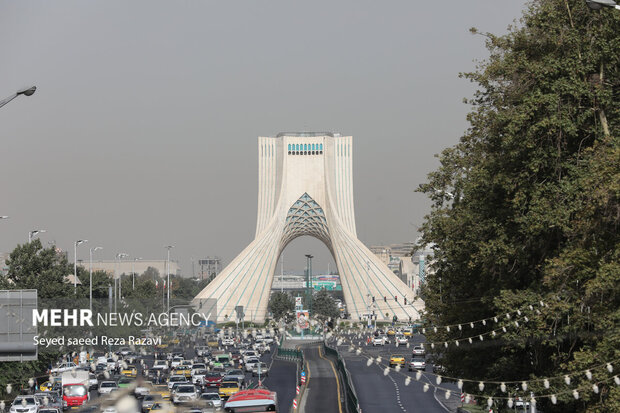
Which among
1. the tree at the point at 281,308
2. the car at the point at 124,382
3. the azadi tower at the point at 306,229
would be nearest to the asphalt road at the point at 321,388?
the car at the point at 124,382

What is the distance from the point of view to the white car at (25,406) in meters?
36.9

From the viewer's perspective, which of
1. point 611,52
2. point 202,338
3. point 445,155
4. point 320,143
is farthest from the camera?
point 320,143

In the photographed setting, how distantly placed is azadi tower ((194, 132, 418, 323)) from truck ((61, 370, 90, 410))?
88001 millimetres

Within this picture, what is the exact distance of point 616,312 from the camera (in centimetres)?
2125

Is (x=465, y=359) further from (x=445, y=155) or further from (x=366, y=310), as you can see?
(x=366, y=310)

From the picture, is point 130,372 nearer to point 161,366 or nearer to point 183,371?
point 161,366

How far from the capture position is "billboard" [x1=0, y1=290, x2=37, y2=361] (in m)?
32.2

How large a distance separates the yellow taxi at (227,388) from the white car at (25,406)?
9.89 m

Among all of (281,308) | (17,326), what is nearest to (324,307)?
(281,308)

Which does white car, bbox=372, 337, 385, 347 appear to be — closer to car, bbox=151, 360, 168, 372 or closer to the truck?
car, bbox=151, 360, 168, 372

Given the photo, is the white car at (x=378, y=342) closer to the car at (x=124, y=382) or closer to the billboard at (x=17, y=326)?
the car at (x=124, y=382)

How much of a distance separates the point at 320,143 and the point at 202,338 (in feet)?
165

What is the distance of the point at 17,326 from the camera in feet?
106

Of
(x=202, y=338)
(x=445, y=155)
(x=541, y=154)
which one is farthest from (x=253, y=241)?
(x=541, y=154)
